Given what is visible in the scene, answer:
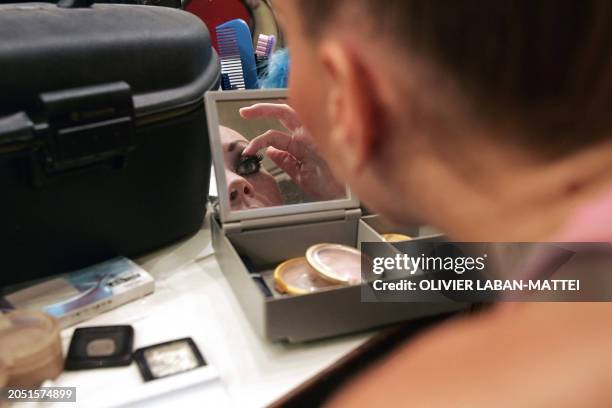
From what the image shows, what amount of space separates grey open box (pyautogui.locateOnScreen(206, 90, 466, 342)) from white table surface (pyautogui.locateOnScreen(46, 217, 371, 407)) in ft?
0.04

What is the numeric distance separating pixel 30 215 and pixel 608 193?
1.34 ft

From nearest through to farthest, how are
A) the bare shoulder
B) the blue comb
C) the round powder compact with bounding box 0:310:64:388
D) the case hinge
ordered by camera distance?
the bare shoulder → the round powder compact with bounding box 0:310:64:388 → the case hinge → the blue comb

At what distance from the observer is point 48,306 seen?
1.47 ft

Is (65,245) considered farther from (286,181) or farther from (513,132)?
(513,132)

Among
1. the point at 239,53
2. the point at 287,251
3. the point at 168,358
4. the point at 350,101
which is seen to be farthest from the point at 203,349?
the point at 239,53

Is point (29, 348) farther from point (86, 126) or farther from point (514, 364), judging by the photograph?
point (514, 364)

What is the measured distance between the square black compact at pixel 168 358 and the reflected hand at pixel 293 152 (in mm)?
189

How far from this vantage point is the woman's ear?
21 centimetres

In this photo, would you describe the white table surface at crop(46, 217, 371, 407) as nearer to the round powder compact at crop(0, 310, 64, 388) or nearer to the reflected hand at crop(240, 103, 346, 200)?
the round powder compact at crop(0, 310, 64, 388)

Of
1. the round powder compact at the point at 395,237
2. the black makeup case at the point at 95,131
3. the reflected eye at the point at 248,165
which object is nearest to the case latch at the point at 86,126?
the black makeup case at the point at 95,131

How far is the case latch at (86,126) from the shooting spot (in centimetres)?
42

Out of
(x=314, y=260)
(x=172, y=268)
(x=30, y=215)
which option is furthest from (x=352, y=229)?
(x=30, y=215)

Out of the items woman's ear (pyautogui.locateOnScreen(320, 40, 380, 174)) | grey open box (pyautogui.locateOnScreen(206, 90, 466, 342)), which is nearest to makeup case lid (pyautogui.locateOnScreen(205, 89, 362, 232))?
grey open box (pyautogui.locateOnScreen(206, 90, 466, 342))

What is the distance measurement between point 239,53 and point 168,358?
1.37ft
